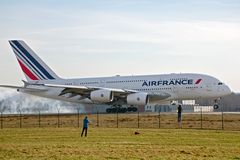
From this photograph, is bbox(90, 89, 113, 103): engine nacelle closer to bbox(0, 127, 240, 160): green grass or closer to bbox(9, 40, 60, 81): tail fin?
bbox(9, 40, 60, 81): tail fin

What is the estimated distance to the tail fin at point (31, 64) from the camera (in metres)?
72.8

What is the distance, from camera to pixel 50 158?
22.1 metres

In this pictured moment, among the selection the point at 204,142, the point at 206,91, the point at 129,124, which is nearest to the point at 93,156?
the point at 204,142

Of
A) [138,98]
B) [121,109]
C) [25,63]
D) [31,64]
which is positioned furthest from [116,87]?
[25,63]

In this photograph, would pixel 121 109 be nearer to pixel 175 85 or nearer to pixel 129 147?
pixel 175 85

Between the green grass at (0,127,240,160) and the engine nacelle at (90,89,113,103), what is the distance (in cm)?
2800

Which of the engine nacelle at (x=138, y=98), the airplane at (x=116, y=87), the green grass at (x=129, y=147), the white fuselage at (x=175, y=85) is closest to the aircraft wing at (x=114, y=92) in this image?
the airplane at (x=116, y=87)

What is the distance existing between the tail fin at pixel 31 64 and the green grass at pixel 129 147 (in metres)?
37.7

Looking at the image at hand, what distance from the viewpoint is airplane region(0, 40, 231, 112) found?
63094 millimetres

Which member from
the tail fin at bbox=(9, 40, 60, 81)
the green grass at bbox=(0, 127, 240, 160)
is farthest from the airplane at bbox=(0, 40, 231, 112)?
the green grass at bbox=(0, 127, 240, 160)

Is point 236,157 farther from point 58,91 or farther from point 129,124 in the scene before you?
point 58,91

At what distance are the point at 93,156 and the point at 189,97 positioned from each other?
42.4 m

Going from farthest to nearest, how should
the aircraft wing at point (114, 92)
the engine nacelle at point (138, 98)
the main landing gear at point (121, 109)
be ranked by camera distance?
1. the main landing gear at point (121, 109)
2. the aircraft wing at point (114, 92)
3. the engine nacelle at point (138, 98)

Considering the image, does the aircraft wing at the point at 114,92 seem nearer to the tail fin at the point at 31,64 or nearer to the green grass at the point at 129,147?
the tail fin at the point at 31,64
